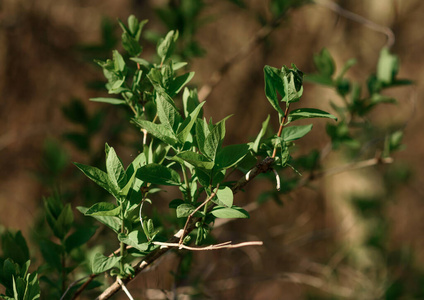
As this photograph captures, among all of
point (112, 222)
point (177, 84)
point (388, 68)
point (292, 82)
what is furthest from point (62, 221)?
point (388, 68)

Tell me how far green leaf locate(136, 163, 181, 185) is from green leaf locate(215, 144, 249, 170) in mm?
52

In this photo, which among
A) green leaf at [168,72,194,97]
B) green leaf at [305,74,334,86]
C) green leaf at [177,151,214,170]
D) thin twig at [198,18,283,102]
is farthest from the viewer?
thin twig at [198,18,283,102]

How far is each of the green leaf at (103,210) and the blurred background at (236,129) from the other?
0.32m

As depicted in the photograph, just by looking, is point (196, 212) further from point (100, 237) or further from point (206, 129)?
point (100, 237)

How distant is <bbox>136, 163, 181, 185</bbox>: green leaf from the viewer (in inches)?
16.7

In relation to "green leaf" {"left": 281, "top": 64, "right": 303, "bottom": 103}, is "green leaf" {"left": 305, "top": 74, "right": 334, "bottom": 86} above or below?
below

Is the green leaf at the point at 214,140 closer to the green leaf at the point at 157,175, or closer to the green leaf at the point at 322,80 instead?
the green leaf at the point at 157,175

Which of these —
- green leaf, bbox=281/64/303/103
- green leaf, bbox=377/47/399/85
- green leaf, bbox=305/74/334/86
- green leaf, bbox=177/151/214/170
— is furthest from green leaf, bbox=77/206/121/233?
green leaf, bbox=377/47/399/85

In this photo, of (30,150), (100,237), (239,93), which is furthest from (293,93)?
(239,93)

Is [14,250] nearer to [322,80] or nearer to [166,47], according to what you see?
[166,47]

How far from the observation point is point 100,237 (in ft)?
3.39

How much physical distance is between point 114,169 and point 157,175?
44 mm

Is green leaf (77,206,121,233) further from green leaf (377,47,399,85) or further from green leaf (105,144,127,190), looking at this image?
green leaf (377,47,399,85)

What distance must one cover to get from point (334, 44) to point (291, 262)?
4.01 feet
